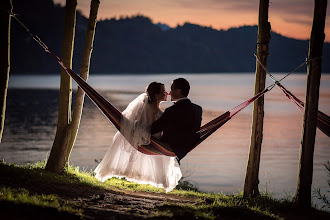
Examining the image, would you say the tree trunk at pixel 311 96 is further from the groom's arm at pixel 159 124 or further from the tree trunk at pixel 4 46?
the tree trunk at pixel 4 46

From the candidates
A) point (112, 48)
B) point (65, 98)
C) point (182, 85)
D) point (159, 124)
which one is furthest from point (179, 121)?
point (112, 48)

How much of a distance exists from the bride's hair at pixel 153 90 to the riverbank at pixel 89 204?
1.24 metres

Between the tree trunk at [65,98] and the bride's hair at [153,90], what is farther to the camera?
the tree trunk at [65,98]

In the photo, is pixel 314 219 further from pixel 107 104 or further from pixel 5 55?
pixel 5 55

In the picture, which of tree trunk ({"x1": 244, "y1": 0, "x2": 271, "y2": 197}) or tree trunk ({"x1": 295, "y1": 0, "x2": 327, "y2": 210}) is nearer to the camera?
tree trunk ({"x1": 295, "y1": 0, "x2": 327, "y2": 210})

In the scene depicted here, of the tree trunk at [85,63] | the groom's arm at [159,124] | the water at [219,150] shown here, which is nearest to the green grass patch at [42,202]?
the groom's arm at [159,124]

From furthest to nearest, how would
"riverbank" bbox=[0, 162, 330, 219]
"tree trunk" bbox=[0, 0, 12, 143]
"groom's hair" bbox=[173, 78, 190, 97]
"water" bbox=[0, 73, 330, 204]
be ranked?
1. "water" bbox=[0, 73, 330, 204]
2. "tree trunk" bbox=[0, 0, 12, 143]
3. "groom's hair" bbox=[173, 78, 190, 97]
4. "riverbank" bbox=[0, 162, 330, 219]

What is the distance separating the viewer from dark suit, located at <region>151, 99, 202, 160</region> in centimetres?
516

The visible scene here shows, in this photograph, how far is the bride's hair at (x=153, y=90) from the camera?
17.6 ft

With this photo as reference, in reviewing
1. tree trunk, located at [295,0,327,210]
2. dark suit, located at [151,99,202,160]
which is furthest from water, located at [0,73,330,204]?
dark suit, located at [151,99,202,160]

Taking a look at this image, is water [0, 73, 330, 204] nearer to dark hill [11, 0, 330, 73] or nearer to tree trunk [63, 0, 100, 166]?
tree trunk [63, 0, 100, 166]

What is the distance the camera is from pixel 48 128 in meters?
23.8

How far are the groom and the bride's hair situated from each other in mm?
202

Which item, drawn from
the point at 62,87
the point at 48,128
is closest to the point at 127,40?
the point at 48,128
